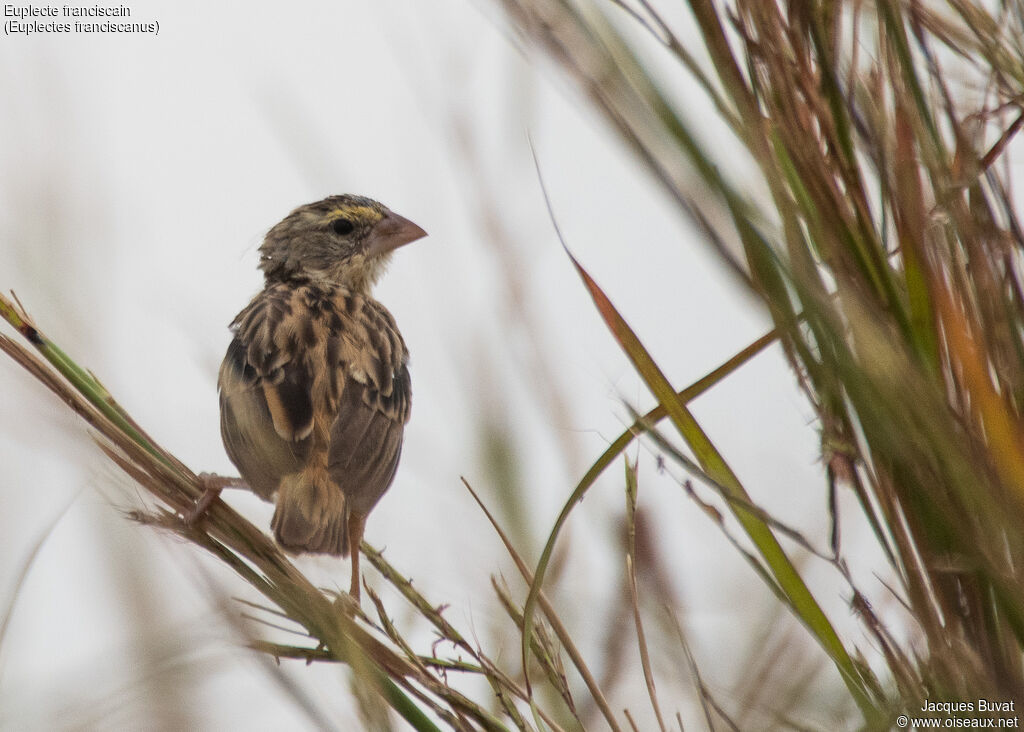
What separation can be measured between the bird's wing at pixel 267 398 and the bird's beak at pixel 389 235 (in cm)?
128

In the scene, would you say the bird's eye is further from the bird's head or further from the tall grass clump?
the tall grass clump

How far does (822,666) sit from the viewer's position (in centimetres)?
229

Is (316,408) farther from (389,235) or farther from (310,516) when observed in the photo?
(389,235)

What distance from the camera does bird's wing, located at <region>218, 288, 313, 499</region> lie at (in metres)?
4.10

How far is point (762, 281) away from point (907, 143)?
0.25 meters

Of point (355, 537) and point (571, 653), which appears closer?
point (571, 653)

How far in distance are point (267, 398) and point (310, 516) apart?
616 mm

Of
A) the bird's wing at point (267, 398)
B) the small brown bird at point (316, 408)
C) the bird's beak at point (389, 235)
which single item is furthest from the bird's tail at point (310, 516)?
the bird's beak at point (389, 235)

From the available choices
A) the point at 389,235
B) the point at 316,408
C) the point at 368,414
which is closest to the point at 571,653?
the point at 316,408

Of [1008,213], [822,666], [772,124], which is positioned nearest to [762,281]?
[772,124]

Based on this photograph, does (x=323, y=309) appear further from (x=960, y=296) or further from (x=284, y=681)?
(x=960, y=296)

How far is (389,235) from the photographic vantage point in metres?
6.08

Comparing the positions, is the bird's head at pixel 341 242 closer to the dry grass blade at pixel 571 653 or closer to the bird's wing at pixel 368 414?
the bird's wing at pixel 368 414

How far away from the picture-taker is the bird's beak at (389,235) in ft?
19.8
